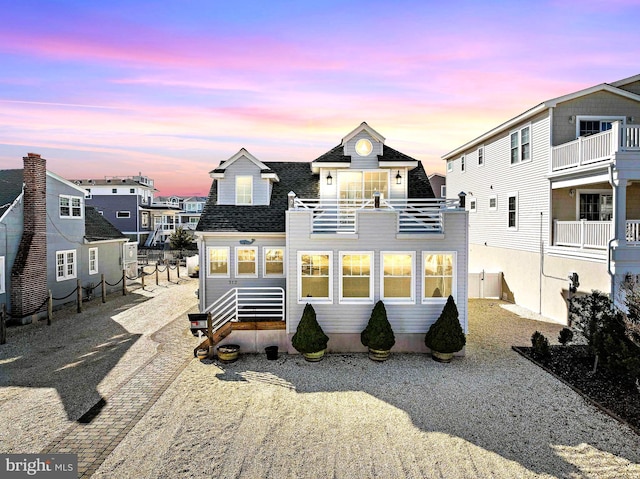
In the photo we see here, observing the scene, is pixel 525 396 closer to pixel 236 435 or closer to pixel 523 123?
pixel 236 435

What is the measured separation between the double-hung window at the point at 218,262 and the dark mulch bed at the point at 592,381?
40.9ft

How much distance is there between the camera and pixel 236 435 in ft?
25.5

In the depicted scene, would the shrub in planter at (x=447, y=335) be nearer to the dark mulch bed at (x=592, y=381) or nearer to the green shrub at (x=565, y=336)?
the dark mulch bed at (x=592, y=381)

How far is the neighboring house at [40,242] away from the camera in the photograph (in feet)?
56.0

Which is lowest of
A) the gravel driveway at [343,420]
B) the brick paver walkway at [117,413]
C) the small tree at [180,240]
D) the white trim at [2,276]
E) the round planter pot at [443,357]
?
the gravel driveway at [343,420]

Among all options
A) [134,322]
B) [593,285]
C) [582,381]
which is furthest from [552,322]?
[134,322]

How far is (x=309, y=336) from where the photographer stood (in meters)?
11.9

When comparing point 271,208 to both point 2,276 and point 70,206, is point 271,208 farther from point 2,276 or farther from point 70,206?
point 70,206

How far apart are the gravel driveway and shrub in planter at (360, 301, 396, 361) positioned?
0.47 metres

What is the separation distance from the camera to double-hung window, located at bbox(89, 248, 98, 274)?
22.7 metres

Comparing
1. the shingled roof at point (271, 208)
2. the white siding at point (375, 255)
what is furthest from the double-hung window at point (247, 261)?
the white siding at point (375, 255)

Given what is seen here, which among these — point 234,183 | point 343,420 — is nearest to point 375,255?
point 343,420

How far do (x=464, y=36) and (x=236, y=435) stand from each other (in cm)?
1674

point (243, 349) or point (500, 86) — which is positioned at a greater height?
point (500, 86)
